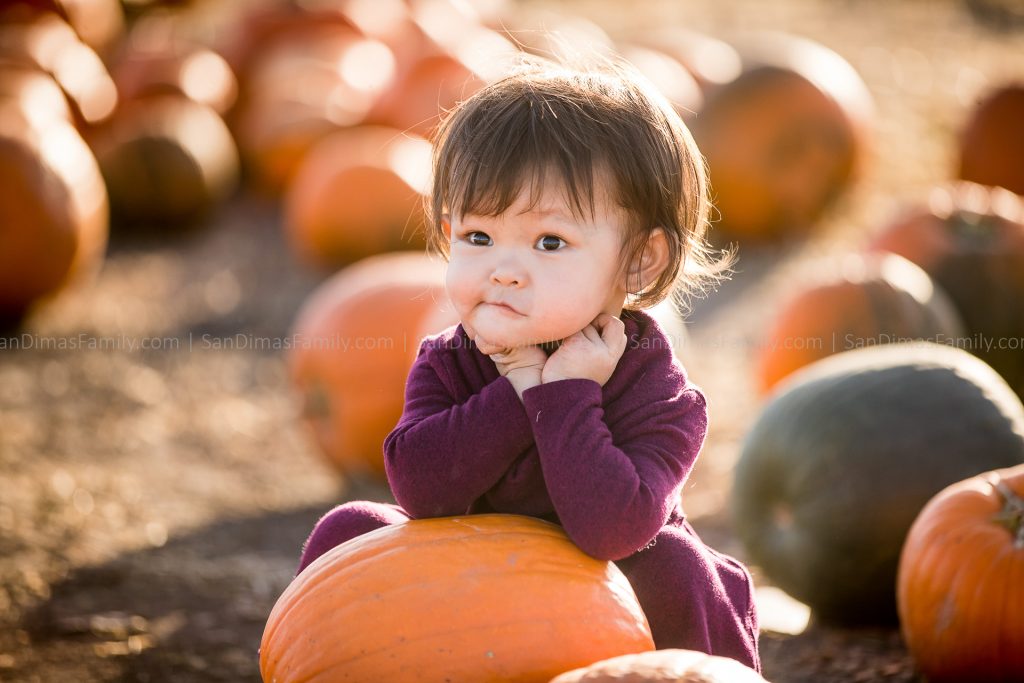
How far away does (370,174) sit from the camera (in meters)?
7.58

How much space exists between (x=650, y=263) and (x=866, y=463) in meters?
1.44

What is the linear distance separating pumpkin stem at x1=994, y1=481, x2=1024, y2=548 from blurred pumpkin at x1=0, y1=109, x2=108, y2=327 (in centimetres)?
564

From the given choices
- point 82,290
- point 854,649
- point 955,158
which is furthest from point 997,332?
point 82,290

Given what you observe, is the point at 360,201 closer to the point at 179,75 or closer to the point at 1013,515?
the point at 179,75

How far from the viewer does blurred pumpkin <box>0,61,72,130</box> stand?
7855 millimetres

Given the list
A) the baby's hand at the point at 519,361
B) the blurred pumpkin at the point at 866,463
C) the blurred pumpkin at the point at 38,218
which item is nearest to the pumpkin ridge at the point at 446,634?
the baby's hand at the point at 519,361

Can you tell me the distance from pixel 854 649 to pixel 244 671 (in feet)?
6.06

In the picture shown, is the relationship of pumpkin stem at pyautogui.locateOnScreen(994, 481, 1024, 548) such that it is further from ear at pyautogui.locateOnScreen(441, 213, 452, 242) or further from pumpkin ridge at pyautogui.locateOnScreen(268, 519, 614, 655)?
ear at pyautogui.locateOnScreen(441, 213, 452, 242)

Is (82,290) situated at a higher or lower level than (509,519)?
lower

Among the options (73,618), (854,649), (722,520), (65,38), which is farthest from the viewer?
(65,38)

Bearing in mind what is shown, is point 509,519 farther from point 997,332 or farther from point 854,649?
point 997,332

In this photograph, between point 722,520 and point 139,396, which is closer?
point 722,520

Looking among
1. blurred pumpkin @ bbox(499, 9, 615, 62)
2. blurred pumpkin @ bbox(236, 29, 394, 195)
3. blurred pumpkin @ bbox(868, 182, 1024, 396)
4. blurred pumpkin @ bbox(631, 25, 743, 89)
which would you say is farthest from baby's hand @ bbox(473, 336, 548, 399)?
blurred pumpkin @ bbox(236, 29, 394, 195)

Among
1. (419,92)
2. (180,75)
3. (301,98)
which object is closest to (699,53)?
(419,92)
